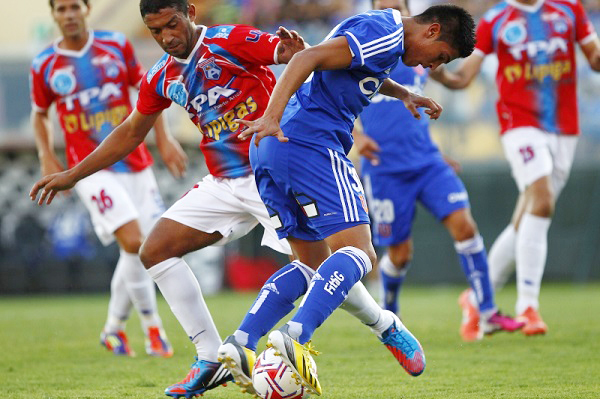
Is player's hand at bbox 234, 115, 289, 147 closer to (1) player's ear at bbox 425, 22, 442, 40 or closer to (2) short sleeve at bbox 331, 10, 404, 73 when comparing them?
(2) short sleeve at bbox 331, 10, 404, 73

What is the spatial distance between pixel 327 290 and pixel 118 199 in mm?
3393

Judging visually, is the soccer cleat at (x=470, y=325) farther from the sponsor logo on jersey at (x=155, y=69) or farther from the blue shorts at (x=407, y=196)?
the sponsor logo on jersey at (x=155, y=69)

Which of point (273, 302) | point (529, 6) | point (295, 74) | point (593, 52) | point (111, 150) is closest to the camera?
point (295, 74)

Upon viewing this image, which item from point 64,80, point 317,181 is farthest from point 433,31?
point 64,80

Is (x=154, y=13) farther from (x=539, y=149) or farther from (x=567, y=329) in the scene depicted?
(x=567, y=329)

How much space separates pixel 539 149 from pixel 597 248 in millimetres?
7672

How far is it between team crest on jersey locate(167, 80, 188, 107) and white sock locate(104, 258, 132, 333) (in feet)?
9.04

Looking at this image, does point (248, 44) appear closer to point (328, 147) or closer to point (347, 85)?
point (347, 85)

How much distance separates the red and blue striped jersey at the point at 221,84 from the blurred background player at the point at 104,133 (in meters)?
2.33

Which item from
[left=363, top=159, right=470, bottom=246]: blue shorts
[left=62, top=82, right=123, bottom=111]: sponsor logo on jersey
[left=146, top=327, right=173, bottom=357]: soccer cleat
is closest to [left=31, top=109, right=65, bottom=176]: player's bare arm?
[left=62, top=82, right=123, bottom=111]: sponsor logo on jersey

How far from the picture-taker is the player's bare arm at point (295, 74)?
429 cm

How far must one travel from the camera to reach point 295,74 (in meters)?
4.34

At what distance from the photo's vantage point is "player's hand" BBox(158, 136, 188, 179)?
6.80 m

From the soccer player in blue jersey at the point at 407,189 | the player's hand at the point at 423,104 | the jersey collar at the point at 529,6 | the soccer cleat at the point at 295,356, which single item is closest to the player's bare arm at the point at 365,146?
the soccer player in blue jersey at the point at 407,189
